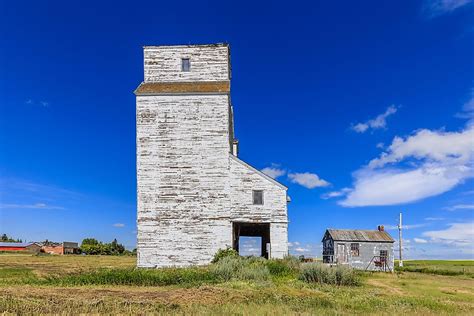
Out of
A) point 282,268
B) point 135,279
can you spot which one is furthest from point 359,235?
point 135,279

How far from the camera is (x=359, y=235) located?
42.3 metres

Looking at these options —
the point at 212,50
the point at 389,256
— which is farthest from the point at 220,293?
the point at 389,256

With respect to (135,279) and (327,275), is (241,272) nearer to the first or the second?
(327,275)

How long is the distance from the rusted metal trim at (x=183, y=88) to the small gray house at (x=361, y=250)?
861 inches

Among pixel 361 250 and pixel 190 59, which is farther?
pixel 361 250

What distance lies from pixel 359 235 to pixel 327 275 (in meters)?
24.9

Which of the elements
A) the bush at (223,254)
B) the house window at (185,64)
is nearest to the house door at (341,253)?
the bush at (223,254)

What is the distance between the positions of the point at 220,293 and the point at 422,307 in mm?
5708

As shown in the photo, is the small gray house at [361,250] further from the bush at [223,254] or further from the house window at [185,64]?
the house window at [185,64]

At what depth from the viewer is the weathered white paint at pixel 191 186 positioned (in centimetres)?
2514

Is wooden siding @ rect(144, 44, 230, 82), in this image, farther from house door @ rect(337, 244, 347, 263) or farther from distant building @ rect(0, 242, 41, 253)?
distant building @ rect(0, 242, 41, 253)

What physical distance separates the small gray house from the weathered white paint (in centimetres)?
1782

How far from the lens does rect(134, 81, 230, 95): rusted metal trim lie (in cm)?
2586

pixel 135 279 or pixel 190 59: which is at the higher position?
pixel 190 59
